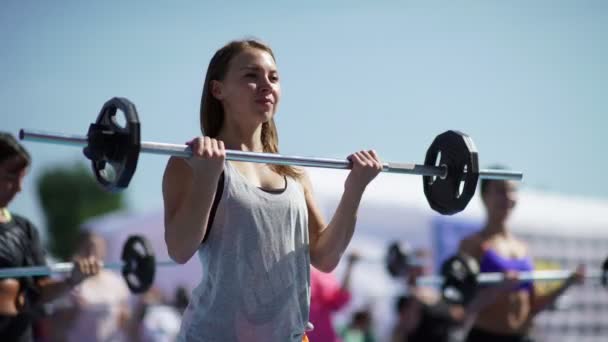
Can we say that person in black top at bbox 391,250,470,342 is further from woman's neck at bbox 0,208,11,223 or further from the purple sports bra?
woman's neck at bbox 0,208,11,223

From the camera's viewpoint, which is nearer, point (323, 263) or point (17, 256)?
point (323, 263)

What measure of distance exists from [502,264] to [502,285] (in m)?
0.18

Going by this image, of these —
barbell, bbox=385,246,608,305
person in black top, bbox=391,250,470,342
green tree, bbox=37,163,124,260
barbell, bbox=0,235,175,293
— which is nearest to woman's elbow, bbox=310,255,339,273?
barbell, bbox=0,235,175,293

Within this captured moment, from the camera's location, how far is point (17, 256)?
14.0 feet

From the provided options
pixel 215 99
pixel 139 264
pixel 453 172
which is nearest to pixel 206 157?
pixel 215 99

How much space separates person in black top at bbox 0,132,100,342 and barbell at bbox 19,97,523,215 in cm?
160

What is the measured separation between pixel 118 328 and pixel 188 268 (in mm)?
3667

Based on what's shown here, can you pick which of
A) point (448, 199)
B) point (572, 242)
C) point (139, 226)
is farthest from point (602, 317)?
point (448, 199)

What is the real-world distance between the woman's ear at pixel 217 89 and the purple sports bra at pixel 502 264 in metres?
3.18

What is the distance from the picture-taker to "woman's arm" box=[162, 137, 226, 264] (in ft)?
8.60

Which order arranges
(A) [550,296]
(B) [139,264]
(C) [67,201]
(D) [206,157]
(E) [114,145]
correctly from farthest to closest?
(C) [67,201], (A) [550,296], (B) [139,264], (E) [114,145], (D) [206,157]

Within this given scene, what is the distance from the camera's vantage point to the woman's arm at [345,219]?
3006 millimetres

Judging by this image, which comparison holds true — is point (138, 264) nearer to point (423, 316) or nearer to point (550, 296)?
point (550, 296)

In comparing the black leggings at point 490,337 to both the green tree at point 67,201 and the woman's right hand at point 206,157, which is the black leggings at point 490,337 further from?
the green tree at point 67,201
